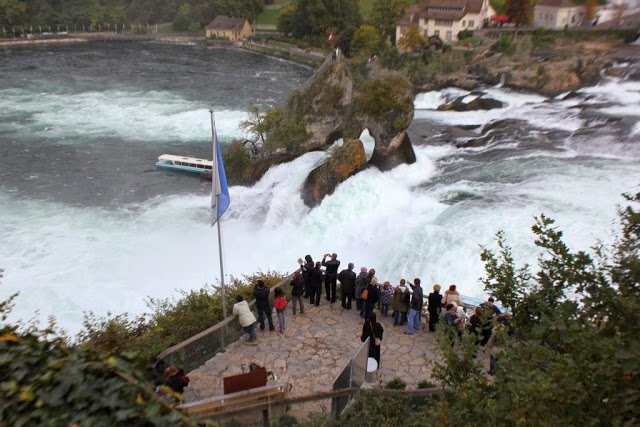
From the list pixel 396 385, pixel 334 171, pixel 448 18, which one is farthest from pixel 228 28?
pixel 396 385

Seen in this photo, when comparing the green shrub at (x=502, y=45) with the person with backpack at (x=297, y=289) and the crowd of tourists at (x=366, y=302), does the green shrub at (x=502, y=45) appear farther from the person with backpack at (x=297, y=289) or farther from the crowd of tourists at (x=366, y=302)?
the person with backpack at (x=297, y=289)

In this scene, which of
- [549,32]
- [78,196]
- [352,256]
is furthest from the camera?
[549,32]

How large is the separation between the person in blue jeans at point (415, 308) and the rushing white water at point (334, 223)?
14.6 feet

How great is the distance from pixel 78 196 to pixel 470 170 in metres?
22.0

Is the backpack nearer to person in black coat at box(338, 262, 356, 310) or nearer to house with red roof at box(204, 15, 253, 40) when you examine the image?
person in black coat at box(338, 262, 356, 310)

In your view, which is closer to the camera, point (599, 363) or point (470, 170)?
point (599, 363)

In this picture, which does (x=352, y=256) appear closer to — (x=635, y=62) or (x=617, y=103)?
(x=617, y=103)

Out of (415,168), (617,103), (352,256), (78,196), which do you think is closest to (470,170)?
(415,168)

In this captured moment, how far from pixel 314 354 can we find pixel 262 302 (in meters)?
A: 1.73

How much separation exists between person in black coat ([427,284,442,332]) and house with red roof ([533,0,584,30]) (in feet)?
225

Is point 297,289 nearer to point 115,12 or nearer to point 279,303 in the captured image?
point 279,303

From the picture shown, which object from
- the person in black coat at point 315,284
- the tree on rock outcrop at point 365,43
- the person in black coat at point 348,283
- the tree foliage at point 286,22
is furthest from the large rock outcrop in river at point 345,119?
the tree foliage at point 286,22

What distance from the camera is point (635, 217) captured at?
7.11 meters

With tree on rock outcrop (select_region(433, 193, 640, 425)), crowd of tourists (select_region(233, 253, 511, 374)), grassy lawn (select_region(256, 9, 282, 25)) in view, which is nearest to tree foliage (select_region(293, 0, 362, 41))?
grassy lawn (select_region(256, 9, 282, 25))
